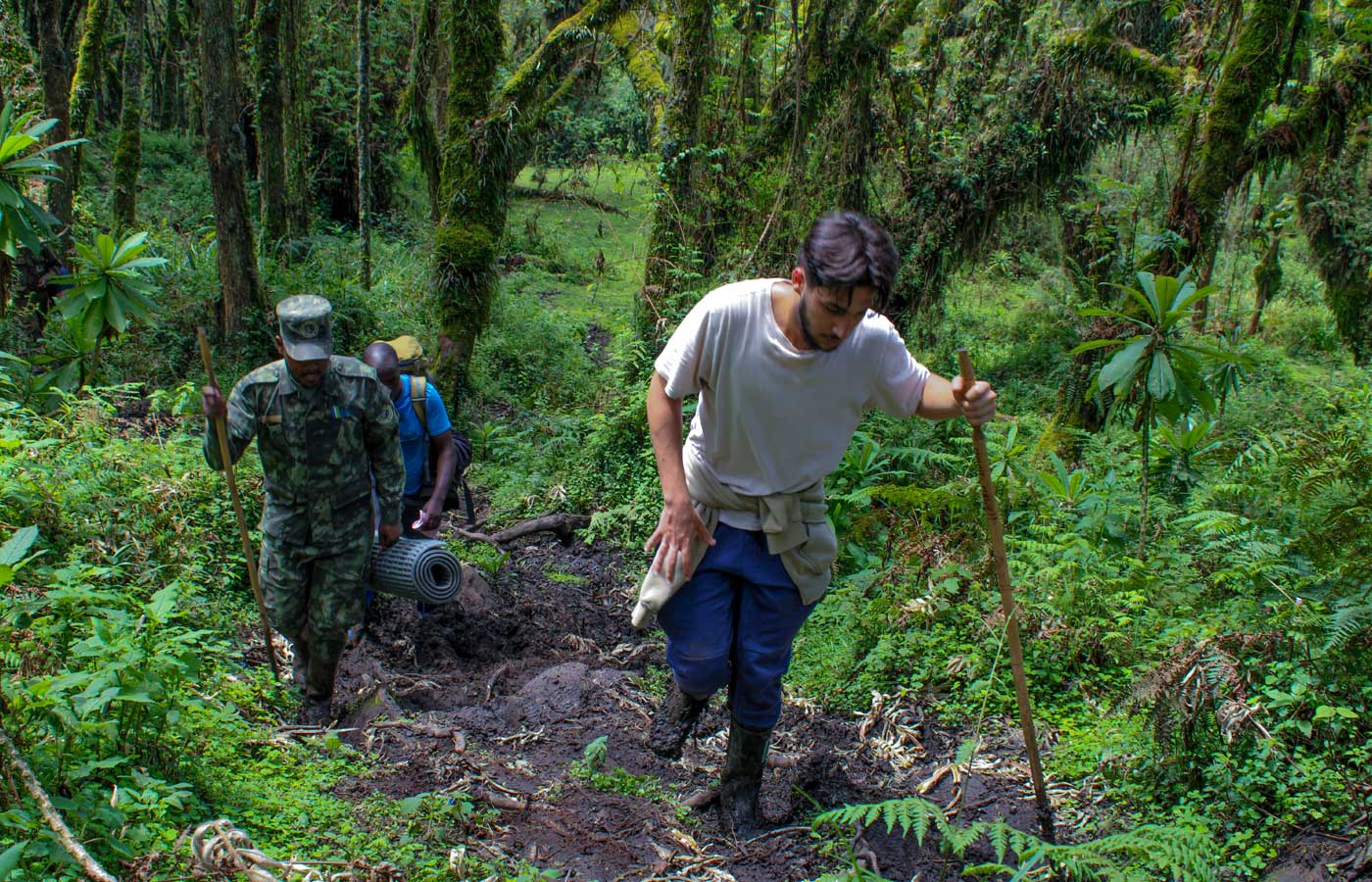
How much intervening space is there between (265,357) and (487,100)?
379 centimetres

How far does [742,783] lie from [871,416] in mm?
4900

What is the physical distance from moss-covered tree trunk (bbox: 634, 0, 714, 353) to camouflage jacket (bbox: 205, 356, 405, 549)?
15.5 feet

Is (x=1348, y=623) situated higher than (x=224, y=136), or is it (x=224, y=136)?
(x=224, y=136)

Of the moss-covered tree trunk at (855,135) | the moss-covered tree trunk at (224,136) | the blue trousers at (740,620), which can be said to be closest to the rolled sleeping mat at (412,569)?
the blue trousers at (740,620)

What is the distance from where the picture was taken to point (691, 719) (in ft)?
15.3

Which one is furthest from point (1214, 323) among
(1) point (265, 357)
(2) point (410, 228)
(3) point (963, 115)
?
(2) point (410, 228)

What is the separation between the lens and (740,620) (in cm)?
402

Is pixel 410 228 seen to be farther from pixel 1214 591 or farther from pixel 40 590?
pixel 1214 591

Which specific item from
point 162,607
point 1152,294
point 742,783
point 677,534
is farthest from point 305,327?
point 1152,294

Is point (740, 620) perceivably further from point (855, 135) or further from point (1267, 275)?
point (1267, 275)

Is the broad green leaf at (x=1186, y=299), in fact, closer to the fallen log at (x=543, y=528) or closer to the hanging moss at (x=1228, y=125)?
the hanging moss at (x=1228, y=125)

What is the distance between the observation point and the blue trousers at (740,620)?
3881 mm

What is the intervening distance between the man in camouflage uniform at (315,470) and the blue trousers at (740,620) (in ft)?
6.03

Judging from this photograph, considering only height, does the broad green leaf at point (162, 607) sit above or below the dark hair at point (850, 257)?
below
